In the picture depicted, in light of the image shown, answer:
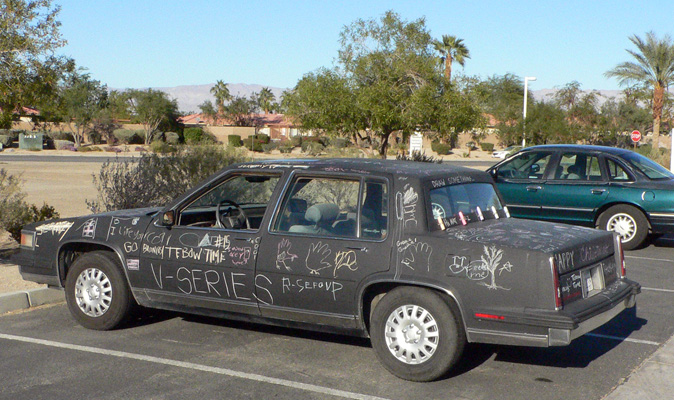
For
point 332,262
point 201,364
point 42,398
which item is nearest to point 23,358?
point 42,398

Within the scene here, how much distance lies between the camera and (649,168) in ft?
40.4

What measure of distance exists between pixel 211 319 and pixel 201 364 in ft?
4.80

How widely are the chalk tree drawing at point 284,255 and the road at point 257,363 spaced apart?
0.79 m

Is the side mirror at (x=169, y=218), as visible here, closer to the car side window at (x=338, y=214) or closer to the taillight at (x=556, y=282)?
the car side window at (x=338, y=214)

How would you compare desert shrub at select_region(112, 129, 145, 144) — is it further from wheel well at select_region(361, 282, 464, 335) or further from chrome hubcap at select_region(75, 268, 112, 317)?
wheel well at select_region(361, 282, 464, 335)

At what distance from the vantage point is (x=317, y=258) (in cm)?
583

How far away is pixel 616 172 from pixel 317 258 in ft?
26.2

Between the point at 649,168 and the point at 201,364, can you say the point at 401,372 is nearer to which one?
the point at 201,364

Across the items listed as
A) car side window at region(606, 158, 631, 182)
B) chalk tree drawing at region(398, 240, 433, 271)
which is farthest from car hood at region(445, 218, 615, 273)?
car side window at region(606, 158, 631, 182)

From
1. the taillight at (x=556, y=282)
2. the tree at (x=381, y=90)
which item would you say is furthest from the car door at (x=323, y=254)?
the tree at (x=381, y=90)

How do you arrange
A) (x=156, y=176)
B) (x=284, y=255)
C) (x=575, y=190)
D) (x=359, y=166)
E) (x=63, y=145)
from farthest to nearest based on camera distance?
(x=63, y=145) < (x=156, y=176) < (x=575, y=190) < (x=359, y=166) < (x=284, y=255)

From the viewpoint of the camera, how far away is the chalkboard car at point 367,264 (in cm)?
525

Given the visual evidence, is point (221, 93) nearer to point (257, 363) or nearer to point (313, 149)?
point (313, 149)

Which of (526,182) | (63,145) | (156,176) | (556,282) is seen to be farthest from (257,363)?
(63,145)
